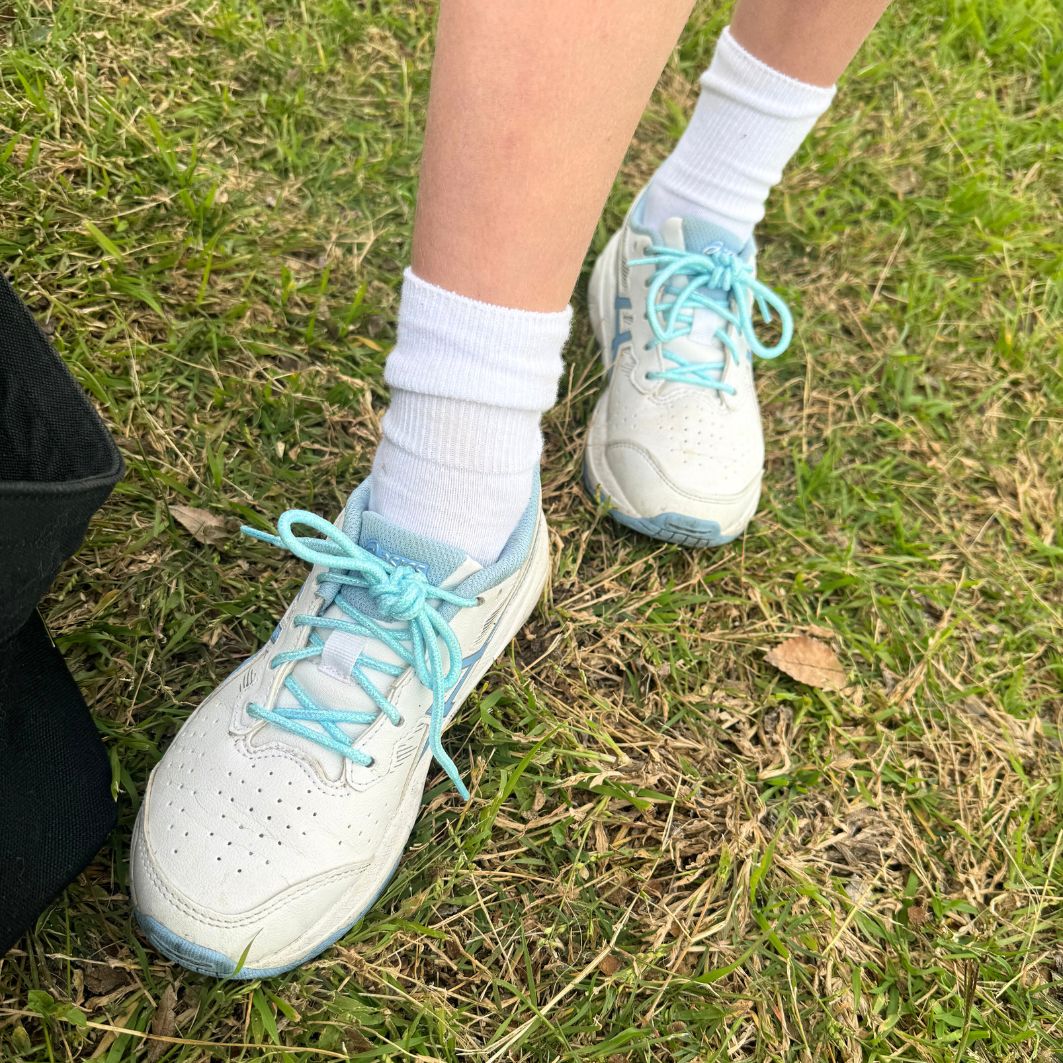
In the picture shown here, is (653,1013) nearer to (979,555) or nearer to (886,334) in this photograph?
(979,555)

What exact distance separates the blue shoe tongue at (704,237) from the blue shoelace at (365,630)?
73 centimetres

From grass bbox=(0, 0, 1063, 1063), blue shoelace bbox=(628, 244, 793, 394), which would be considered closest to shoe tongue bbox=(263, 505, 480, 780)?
grass bbox=(0, 0, 1063, 1063)

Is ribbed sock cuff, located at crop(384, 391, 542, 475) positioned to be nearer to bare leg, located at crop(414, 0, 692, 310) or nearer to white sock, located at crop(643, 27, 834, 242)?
bare leg, located at crop(414, 0, 692, 310)

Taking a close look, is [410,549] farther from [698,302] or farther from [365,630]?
[698,302]

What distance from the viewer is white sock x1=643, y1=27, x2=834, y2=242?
126 cm

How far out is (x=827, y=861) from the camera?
124 cm

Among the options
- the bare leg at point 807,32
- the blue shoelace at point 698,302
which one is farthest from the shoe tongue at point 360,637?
the bare leg at point 807,32

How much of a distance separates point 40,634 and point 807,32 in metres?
1.22

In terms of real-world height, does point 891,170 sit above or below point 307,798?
above

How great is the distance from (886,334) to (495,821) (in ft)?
4.17

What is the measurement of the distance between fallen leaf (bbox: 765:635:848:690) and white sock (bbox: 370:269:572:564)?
56 cm

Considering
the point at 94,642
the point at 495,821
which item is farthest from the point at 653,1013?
the point at 94,642

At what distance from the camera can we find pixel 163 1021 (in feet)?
3.16

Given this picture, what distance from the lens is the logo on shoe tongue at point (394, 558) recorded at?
1.00 metres
